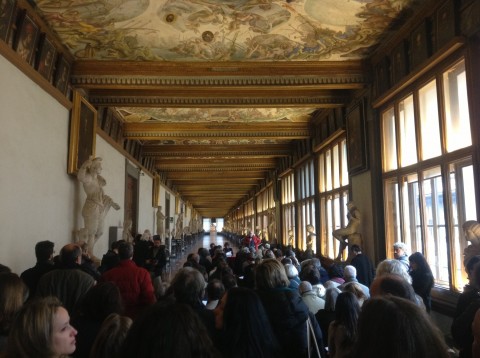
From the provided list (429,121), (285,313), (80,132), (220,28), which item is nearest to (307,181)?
(80,132)

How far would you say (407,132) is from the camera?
8.22 metres

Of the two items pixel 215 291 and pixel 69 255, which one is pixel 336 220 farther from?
pixel 69 255

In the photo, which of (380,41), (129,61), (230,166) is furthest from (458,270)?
(230,166)

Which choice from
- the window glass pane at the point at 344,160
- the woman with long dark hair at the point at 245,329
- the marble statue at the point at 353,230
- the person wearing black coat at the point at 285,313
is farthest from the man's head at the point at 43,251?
the window glass pane at the point at 344,160

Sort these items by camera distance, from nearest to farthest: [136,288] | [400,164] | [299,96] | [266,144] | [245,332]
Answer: [245,332]
[136,288]
[400,164]
[299,96]
[266,144]

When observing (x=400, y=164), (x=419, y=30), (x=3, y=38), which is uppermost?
(x=419, y=30)

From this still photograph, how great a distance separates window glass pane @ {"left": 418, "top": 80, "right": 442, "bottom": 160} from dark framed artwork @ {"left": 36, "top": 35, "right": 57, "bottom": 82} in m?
6.56

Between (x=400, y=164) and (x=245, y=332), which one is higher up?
(x=400, y=164)

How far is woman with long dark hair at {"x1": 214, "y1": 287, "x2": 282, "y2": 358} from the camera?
247 centimetres

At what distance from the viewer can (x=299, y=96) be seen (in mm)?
11359

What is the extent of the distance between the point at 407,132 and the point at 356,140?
2058mm

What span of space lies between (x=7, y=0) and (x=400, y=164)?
696cm

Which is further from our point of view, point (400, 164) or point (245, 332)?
point (400, 164)

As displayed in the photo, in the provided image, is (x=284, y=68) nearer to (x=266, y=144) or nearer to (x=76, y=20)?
(x=76, y=20)
